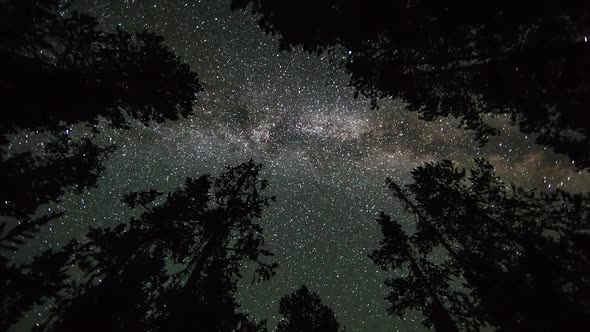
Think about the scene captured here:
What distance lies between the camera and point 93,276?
314 inches

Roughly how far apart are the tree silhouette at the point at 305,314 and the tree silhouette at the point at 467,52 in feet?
35.2

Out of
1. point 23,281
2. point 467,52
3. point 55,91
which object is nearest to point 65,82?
point 55,91

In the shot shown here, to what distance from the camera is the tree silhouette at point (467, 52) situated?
644 centimetres

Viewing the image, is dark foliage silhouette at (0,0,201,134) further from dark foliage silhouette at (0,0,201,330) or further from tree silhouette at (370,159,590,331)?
tree silhouette at (370,159,590,331)

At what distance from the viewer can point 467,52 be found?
780 cm

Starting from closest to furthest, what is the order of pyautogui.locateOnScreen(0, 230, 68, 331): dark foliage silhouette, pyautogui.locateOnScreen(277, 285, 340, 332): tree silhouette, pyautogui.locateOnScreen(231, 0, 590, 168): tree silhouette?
1. pyautogui.locateOnScreen(0, 230, 68, 331): dark foliage silhouette
2. pyautogui.locateOnScreen(231, 0, 590, 168): tree silhouette
3. pyautogui.locateOnScreen(277, 285, 340, 332): tree silhouette

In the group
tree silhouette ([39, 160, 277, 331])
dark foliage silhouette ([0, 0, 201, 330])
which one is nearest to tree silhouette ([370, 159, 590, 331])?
tree silhouette ([39, 160, 277, 331])

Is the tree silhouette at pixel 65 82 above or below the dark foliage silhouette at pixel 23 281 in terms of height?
above

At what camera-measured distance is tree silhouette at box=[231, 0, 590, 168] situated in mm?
6441

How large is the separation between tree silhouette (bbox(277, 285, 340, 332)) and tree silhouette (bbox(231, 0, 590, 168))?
10741 millimetres

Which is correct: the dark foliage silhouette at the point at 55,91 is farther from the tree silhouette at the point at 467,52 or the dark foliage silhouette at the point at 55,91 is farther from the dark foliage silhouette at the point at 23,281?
the tree silhouette at the point at 467,52

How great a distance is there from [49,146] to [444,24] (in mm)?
13937

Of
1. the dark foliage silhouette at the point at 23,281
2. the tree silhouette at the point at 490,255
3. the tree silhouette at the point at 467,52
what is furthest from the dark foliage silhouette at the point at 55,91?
the tree silhouette at the point at 490,255

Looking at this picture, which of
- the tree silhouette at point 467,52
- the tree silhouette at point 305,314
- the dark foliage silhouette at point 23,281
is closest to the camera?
the dark foliage silhouette at point 23,281
